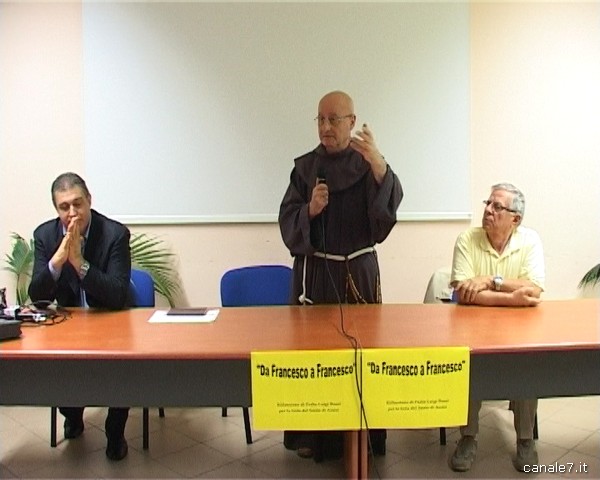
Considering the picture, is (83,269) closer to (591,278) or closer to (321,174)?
(321,174)

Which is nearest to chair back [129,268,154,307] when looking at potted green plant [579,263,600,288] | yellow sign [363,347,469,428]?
yellow sign [363,347,469,428]

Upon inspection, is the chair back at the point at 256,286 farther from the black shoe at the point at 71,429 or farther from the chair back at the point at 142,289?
the black shoe at the point at 71,429

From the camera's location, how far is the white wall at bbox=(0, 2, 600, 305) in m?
3.65

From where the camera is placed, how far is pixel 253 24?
358cm

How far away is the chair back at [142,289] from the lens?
308 cm

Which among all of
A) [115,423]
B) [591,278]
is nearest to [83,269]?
[115,423]

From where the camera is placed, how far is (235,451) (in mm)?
2887

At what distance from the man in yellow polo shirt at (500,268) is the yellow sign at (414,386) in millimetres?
737

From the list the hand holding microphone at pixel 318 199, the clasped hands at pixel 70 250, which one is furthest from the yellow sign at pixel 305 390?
the clasped hands at pixel 70 250

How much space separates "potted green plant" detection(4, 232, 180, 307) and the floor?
2.37ft

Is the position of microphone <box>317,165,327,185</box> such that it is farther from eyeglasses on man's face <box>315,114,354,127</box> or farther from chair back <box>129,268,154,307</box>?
chair back <box>129,268,154,307</box>

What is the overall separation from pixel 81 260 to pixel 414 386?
1.44 m

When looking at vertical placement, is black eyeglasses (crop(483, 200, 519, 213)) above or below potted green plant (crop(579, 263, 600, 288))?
above

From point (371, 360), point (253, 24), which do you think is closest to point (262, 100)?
point (253, 24)
